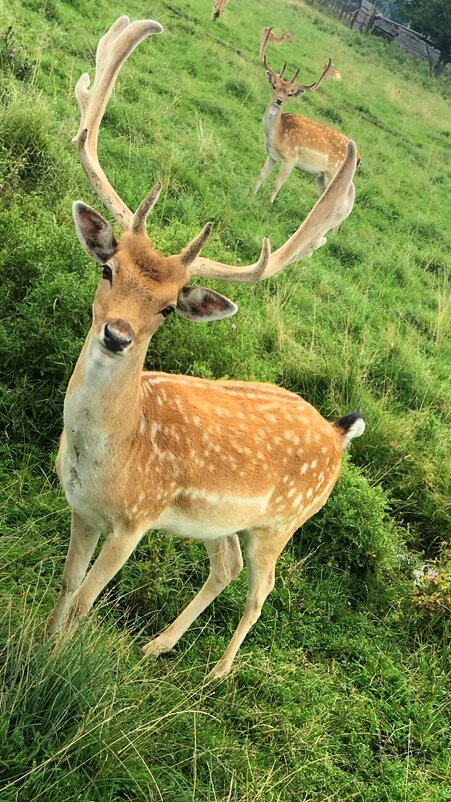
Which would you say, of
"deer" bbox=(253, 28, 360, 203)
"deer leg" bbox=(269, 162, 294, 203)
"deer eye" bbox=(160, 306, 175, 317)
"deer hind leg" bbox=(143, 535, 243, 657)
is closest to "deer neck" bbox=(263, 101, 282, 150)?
"deer" bbox=(253, 28, 360, 203)

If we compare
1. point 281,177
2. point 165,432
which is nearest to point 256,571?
point 165,432

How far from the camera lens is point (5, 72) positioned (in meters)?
7.12

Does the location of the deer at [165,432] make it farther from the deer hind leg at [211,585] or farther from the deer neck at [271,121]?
the deer neck at [271,121]

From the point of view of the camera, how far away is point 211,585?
388 centimetres

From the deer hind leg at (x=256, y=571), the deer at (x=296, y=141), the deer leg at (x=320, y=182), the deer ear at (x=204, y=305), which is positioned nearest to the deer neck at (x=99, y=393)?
the deer ear at (x=204, y=305)

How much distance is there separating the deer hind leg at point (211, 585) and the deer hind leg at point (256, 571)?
0.14 m

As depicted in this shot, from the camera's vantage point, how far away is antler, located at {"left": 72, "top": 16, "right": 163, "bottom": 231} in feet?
10.3

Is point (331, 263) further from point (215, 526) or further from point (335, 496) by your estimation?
point (215, 526)

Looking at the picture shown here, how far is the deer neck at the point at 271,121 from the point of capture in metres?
10.9

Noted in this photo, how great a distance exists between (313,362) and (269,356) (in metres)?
0.37

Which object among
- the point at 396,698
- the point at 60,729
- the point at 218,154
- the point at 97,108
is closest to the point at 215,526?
the point at 60,729

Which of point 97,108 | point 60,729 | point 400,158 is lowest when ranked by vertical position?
point 400,158

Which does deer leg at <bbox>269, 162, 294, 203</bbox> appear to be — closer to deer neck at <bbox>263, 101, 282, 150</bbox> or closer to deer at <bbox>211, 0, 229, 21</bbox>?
deer neck at <bbox>263, 101, 282, 150</bbox>

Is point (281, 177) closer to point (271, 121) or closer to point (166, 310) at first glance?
point (271, 121)
